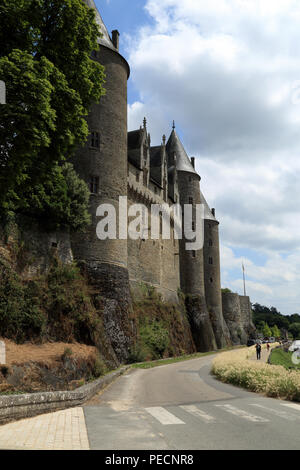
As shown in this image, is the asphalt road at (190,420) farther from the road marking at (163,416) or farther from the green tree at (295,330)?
the green tree at (295,330)

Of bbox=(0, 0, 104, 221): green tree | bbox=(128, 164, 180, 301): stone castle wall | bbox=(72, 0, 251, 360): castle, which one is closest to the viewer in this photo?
bbox=(0, 0, 104, 221): green tree

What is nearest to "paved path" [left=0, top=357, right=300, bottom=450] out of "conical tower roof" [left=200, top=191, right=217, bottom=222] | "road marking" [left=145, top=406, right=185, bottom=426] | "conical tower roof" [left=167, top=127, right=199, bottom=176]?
"road marking" [left=145, top=406, right=185, bottom=426]

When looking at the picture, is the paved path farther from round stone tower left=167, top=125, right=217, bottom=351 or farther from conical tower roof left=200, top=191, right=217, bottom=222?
conical tower roof left=200, top=191, right=217, bottom=222

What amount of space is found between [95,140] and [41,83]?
52.1ft

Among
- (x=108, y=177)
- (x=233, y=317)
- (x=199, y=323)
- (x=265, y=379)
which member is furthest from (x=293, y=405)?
(x=233, y=317)

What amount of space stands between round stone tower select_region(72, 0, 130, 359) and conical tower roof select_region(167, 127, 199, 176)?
22995 millimetres

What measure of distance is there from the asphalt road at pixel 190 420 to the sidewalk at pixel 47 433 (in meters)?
0.23

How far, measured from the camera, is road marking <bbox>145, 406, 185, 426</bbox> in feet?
27.3

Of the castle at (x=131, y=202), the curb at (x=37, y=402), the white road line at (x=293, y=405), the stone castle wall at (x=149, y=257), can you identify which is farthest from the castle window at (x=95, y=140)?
the white road line at (x=293, y=405)

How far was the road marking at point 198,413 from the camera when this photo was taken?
8.61m

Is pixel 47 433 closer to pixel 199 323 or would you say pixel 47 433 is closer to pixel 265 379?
pixel 265 379

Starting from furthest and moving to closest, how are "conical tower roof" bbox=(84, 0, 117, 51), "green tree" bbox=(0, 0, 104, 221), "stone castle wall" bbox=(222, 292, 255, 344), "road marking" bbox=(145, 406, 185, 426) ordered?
"stone castle wall" bbox=(222, 292, 255, 344) < "conical tower roof" bbox=(84, 0, 117, 51) < "green tree" bbox=(0, 0, 104, 221) < "road marking" bbox=(145, 406, 185, 426)
